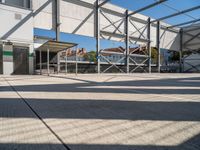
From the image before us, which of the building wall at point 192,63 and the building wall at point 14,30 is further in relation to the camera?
the building wall at point 192,63

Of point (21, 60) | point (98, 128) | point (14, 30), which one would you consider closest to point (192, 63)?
point (21, 60)

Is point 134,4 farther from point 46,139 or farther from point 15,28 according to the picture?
point 46,139

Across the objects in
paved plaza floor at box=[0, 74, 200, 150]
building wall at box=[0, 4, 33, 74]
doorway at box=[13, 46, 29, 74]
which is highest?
building wall at box=[0, 4, 33, 74]

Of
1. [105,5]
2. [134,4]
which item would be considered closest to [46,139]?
[105,5]

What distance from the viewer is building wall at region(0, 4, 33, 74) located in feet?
31.6

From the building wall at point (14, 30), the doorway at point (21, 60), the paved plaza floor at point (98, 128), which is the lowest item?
the paved plaza floor at point (98, 128)

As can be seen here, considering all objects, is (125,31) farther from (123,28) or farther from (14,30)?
(14,30)

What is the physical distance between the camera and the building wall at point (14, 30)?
379 inches

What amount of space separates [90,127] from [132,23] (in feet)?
53.6

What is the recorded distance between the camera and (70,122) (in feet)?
5.73

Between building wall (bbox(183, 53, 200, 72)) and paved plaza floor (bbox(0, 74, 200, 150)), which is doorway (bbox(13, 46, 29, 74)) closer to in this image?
paved plaza floor (bbox(0, 74, 200, 150))

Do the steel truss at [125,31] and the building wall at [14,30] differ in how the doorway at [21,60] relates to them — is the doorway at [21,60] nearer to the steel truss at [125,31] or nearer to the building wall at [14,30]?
the building wall at [14,30]

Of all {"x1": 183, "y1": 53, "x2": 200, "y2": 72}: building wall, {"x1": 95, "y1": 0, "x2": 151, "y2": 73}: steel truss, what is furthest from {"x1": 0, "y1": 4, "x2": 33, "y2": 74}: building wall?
{"x1": 183, "y1": 53, "x2": 200, "y2": 72}: building wall

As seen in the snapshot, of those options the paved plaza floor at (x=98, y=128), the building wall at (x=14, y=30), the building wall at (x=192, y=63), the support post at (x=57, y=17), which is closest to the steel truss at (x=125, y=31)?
the support post at (x=57, y=17)
